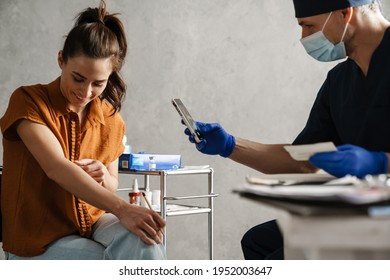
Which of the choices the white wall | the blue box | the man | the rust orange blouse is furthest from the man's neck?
the white wall

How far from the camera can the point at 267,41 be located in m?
3.51

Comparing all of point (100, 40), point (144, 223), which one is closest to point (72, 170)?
point (144, 223)

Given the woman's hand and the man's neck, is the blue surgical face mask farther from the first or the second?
the woman's hand

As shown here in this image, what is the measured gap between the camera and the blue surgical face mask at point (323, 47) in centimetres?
169

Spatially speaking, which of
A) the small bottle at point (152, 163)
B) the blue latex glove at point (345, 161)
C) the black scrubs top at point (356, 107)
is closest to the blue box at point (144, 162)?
the small bottle at point (152, 163)

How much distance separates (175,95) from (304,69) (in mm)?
824

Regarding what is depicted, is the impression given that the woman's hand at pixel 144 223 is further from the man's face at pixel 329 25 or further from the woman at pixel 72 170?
the man's face at pixel 329 25

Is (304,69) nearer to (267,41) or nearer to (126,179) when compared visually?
(267,41)

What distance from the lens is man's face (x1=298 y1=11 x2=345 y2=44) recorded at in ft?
5.39

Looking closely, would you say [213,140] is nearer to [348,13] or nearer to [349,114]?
[349,114]

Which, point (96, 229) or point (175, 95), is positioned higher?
point (175, 95)

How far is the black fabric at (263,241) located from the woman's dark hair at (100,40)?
57cm

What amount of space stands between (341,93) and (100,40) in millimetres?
711
